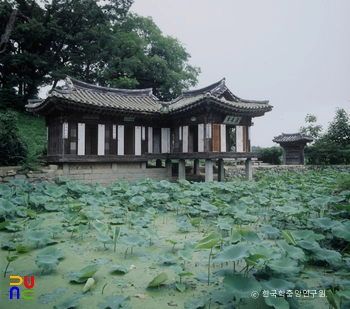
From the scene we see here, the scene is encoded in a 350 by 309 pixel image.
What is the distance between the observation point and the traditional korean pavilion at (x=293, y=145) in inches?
878

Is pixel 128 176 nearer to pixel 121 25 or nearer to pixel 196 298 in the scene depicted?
pixel 196 298

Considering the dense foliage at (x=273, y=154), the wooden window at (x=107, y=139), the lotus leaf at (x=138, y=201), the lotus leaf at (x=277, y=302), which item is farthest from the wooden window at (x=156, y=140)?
the dense foliage at (x=273, y=154)

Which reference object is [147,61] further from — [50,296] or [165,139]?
[50,296]

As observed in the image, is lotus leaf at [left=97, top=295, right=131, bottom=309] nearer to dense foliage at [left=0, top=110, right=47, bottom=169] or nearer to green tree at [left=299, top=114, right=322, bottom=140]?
dense foliage at [left=0, top=110, right=47, bottom=169]

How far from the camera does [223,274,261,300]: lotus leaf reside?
2096mm

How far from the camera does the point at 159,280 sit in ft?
8.99

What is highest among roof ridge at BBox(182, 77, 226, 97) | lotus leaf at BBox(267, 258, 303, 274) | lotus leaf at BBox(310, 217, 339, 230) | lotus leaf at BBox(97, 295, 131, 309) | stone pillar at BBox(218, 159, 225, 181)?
roof ridge at BBox(182, 77, 226, 97)

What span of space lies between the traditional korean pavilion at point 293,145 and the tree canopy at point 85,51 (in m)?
10.3

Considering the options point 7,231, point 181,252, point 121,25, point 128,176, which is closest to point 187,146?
point 128,176

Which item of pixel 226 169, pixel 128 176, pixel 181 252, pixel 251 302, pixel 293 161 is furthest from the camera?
pixel 293 161

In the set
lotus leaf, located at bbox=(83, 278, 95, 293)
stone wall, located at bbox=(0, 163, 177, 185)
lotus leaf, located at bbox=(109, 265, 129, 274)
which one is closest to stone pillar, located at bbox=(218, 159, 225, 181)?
stone wall, located at bbox=(0, 163, 177, 185)

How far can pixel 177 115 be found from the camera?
13.5 metres

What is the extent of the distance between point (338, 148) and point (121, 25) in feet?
71.7

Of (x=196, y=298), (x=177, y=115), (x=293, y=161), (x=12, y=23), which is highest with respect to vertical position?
(x=12, y=23)
